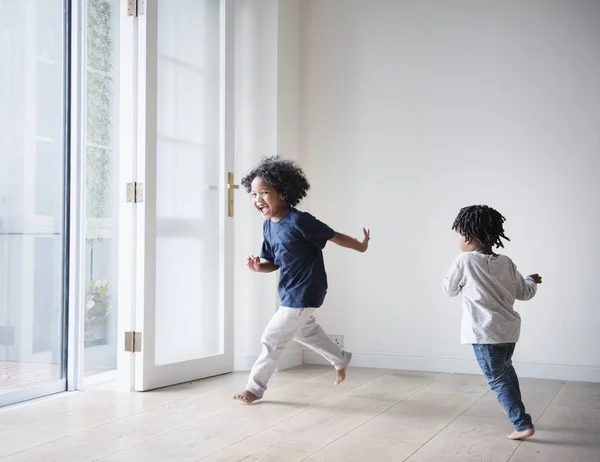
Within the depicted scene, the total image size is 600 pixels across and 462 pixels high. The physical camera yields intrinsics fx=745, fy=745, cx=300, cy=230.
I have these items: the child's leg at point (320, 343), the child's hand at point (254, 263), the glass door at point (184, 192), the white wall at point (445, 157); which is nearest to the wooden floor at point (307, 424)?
the child's leg at point (320, 343)

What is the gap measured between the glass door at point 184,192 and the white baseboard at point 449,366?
756 millimetres

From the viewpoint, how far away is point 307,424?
265 centimetres

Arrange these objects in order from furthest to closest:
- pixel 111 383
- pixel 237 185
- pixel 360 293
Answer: pixel 360 293, pixel 237 185, pixel 111 383

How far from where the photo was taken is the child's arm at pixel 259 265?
3.03 metres

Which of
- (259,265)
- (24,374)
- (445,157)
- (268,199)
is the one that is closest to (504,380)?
(259,265)

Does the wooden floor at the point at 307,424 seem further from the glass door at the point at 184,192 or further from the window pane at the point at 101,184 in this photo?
the window pane at the point at 101,184

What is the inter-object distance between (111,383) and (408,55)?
2311mm

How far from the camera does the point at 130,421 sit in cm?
268

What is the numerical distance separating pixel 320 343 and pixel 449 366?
39.9 inches

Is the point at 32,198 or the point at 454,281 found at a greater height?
the point at 32,198

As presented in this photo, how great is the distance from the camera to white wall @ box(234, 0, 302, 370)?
403 cm

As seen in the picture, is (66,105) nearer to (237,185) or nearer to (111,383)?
(237,185)

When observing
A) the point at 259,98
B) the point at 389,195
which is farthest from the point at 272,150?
the point at 389,195

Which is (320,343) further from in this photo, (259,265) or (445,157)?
(445,157)
